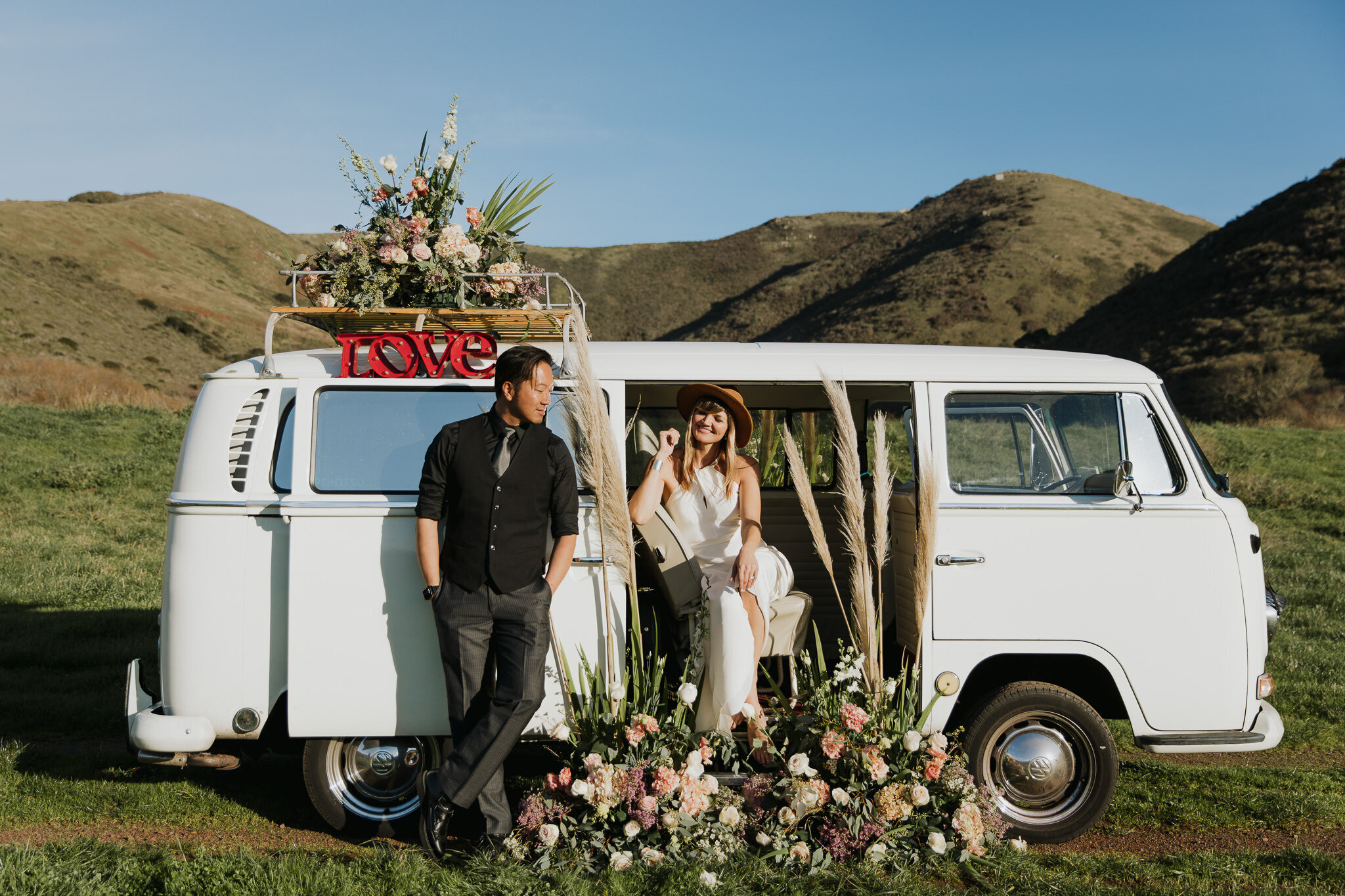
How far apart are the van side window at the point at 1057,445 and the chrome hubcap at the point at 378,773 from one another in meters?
2.89

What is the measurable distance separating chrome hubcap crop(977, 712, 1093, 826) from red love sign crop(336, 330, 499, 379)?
304cm

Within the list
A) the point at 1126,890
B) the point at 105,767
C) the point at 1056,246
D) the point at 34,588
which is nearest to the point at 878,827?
the point at 1126,890

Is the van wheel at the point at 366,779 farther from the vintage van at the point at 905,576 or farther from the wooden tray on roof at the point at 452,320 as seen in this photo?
the wooden tray on roof at the point at 452,320

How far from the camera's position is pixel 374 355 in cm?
431

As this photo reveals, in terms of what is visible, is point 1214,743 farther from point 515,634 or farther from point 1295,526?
point 1295,526

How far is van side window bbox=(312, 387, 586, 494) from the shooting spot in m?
4.27

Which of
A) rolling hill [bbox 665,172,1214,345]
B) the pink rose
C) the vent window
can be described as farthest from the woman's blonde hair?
rolling hill [bbox 665,172,1214,345]

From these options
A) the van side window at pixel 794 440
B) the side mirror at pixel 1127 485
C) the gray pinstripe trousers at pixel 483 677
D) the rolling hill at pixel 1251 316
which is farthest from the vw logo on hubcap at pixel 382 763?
the rolling hill at pixel 1251 316

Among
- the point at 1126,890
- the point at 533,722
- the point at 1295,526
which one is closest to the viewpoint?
the point at 1126,890

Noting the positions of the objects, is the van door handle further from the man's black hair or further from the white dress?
the man's black hair

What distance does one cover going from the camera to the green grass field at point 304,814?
3.83m

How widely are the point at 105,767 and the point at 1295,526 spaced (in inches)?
613

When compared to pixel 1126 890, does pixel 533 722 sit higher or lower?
higher

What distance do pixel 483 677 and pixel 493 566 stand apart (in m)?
0.53
